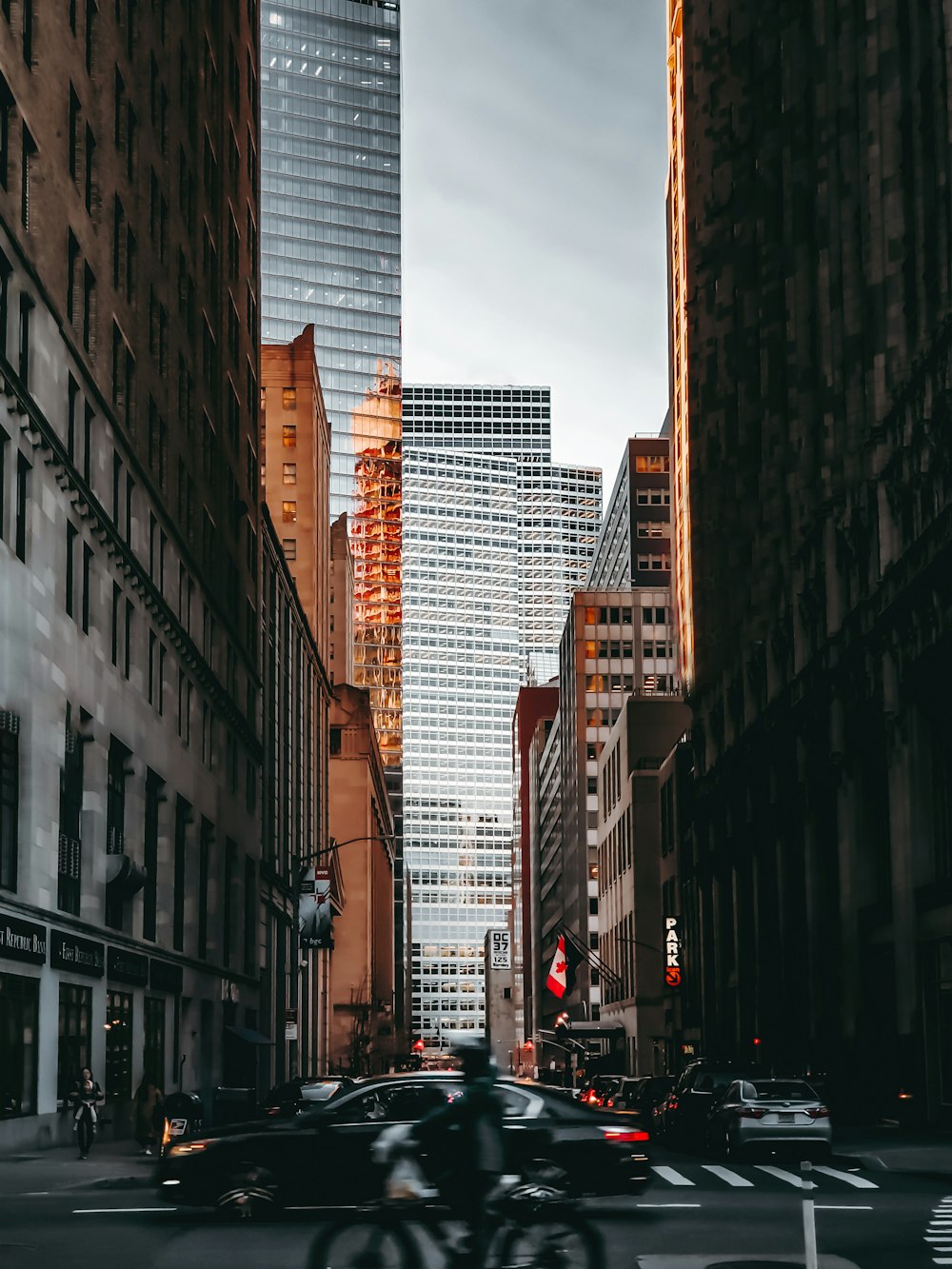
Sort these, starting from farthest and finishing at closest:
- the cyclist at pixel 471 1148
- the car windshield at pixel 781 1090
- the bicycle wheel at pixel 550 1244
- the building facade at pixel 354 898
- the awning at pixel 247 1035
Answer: the building facade at pixel 354 898, the awning at pixel 247 1035, the car windshield at pixel 781 1090, the bicycle wheel at pixel 550 1244, the cyclist at pixel 471 1148

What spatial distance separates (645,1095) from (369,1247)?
107 ft

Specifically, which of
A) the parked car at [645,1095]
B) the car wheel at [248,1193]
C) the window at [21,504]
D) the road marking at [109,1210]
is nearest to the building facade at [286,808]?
the parked car at [645,1095]

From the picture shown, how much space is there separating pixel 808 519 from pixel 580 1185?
4703 cm

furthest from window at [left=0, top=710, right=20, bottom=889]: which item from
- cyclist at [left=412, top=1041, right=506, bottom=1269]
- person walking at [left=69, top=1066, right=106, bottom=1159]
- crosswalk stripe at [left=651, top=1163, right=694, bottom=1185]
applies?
cyclist at [left=412, top=1041, right=506, bottom=1269]

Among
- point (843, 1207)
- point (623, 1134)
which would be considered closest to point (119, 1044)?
point (843, 1207)

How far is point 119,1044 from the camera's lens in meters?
44.9

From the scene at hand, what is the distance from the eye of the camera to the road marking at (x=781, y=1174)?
2484 cm

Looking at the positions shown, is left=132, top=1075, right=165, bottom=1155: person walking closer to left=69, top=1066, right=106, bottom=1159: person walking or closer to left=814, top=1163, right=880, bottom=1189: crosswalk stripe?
left=69, top=1066, right=106, bottom=1159: person walking

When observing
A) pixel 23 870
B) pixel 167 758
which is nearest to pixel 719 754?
pixel 167 758

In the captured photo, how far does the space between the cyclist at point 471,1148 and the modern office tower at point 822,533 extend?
29.9 meters

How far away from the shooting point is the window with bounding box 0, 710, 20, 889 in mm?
32938

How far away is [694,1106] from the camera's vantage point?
34562 mm

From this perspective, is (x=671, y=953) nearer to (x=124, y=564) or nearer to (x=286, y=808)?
(x=286, y=808)

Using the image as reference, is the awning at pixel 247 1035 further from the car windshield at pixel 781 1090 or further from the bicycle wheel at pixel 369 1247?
the bicycle wheel at pixel 369 1247
